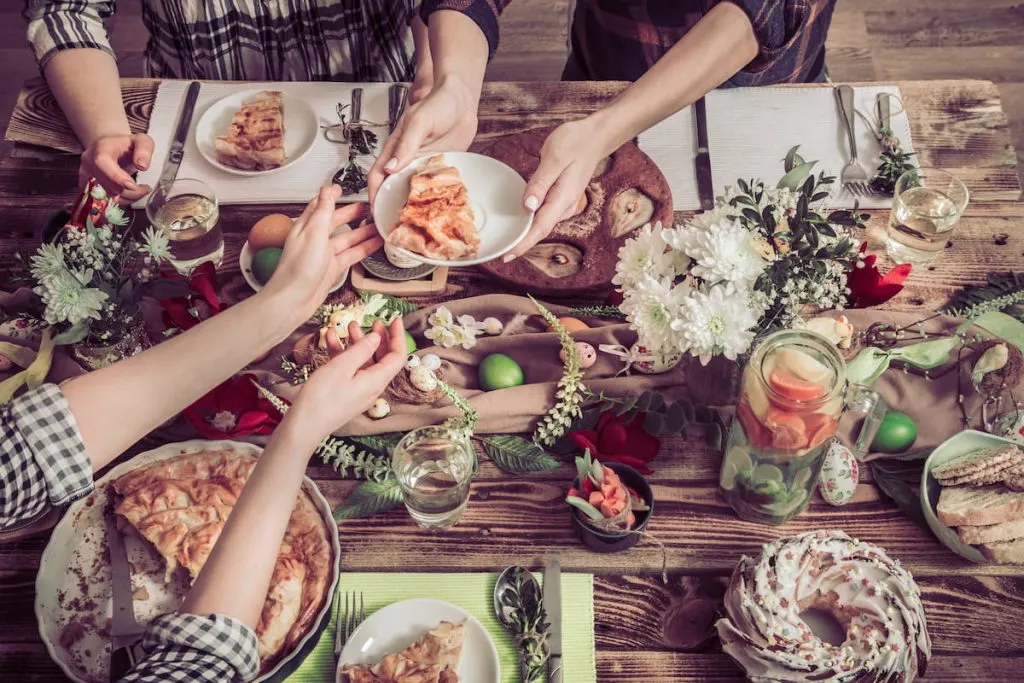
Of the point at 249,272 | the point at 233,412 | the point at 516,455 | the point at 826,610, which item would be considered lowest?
the point at 826,610

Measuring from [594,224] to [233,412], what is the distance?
2.42 feet

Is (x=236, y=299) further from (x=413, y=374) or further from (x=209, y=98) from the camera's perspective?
(x=209, y=98)

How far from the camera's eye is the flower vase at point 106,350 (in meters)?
1.37

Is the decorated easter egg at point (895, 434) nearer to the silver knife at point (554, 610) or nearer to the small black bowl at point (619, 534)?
the small black bowl at point (619, 534)

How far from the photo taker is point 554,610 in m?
1.19

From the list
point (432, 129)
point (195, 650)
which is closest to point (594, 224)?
point (432, 129)

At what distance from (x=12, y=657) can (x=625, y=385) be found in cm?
99

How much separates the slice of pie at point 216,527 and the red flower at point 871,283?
3.03 feet

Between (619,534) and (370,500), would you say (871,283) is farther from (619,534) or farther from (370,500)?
(370,500)

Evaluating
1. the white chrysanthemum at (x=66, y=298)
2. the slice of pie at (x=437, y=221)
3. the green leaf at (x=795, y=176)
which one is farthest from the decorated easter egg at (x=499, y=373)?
the white chrysanthemum at (x=66, y=298)

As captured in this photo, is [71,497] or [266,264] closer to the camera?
[71,497]

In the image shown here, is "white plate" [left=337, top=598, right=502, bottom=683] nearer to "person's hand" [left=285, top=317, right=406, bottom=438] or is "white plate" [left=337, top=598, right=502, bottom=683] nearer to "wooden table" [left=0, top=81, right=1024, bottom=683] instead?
"wooden table" [left=0, top=81, right=1024, bottom=683]

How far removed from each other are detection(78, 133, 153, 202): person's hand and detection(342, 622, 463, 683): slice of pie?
3.29 ft

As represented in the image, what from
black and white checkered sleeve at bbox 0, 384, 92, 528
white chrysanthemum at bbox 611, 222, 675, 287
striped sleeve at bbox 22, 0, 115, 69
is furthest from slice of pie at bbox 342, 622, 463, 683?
striped sleeve at bbox 22, 0, 115, 69
